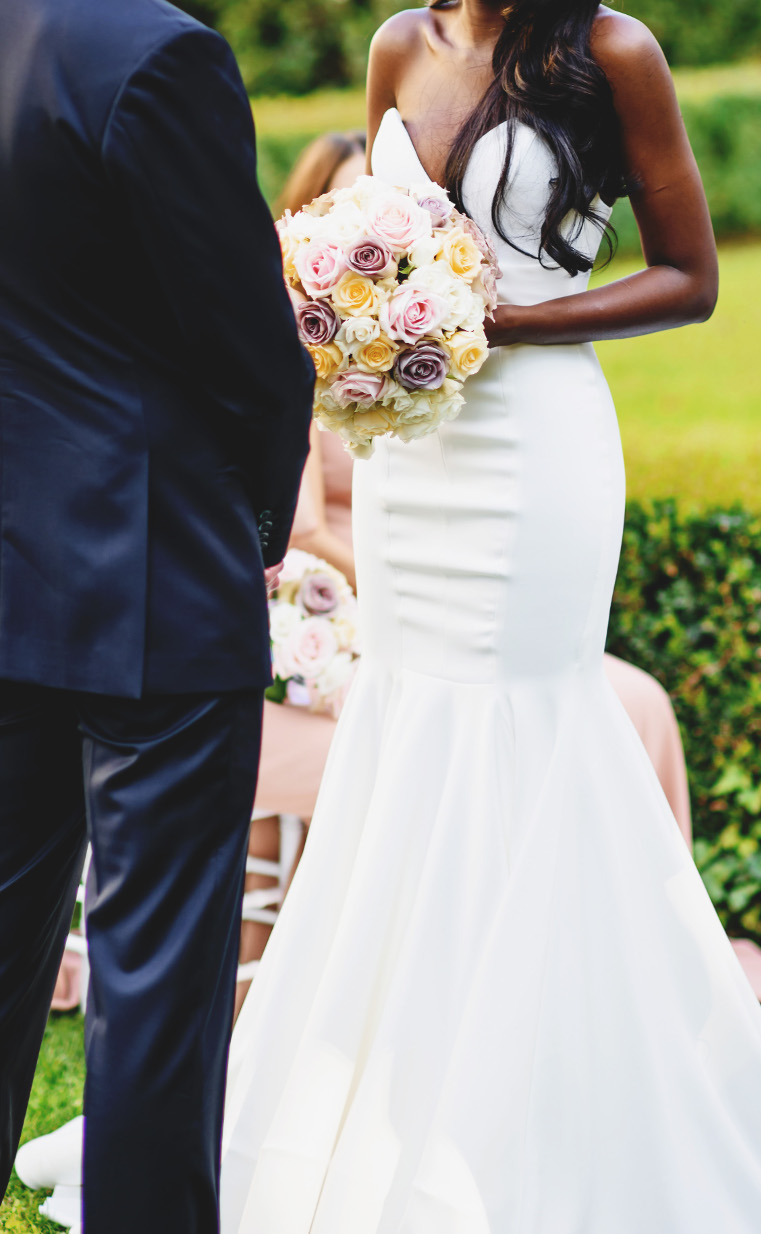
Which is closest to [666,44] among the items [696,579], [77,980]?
[696,579]

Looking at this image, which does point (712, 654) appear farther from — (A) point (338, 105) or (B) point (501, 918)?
(A) point (338, 105)

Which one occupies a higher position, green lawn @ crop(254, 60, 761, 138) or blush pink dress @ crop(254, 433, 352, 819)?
green lawn @ crop(254, 60, 761, 138)

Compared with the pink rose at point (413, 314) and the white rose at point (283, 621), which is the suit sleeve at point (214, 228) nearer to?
the pink rose at point (413, 314)

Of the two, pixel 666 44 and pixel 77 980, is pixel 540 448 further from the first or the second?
pixel 666 44

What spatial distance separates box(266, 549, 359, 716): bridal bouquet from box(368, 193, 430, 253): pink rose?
50.2 inches

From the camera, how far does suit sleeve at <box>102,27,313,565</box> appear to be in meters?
1.62

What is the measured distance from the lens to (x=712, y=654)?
13.7ft

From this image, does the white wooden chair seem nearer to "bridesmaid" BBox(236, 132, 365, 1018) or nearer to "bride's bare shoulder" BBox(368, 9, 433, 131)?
"bridesmaid" BBox(236, 132, 365, 1018)

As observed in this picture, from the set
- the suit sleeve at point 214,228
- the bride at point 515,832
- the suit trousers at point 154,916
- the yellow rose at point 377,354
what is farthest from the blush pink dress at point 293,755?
the suit sleeve at point 214,228

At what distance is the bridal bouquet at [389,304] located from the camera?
7.58 feet

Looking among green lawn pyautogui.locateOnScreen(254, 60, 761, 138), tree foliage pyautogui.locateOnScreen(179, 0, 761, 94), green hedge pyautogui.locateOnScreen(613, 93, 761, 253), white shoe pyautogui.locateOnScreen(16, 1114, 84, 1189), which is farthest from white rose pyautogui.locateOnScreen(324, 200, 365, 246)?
tree foliage pyautogui.locateOnScreen(179, 0, 761, 94)

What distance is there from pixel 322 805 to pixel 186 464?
1.23m

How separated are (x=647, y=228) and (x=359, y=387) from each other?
0.78m

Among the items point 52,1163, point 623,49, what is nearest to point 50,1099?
point 52,1163
